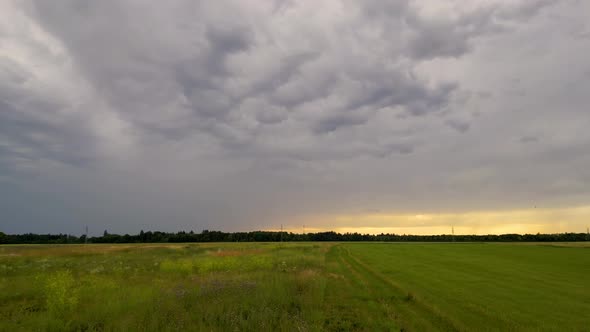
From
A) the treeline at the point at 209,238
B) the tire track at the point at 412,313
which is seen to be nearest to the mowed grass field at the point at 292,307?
the tire track at the point at 412,313

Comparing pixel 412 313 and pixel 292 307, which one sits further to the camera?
A: pixel 292 307

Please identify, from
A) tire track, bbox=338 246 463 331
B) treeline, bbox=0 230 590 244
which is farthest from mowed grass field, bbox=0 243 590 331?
treeline, bbox=0 230 590 244

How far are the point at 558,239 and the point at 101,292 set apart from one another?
644ft

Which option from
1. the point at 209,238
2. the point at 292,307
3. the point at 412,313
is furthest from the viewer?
the point at 209,238

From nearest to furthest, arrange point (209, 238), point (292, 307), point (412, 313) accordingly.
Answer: point (412, 313)
point (292, 307)
point (209, 238)

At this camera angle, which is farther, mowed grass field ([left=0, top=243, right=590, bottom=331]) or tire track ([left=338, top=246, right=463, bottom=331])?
tire track ([left=338, top=246, right=463, bottom=331])

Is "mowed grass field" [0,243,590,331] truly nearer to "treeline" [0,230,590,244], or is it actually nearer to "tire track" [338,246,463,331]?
"tire track" [338,246,463,331]

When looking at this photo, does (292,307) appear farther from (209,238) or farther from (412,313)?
(209,238)

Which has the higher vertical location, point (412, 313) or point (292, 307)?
point (292, 307)

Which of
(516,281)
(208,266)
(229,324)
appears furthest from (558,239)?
(229,324)

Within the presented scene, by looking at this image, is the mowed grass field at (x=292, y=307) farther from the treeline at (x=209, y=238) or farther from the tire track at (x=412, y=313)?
the treeline at (x=209, y=238)

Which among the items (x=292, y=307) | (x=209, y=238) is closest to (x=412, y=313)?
(x=292, y=307)

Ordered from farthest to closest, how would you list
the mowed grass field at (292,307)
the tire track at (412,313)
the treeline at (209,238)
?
the treeline at (209,238)
the tire track at (412,313)
the mowed grass field at (292,307)

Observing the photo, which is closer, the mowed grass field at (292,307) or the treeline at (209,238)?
the mowed grass field at (292,307)
